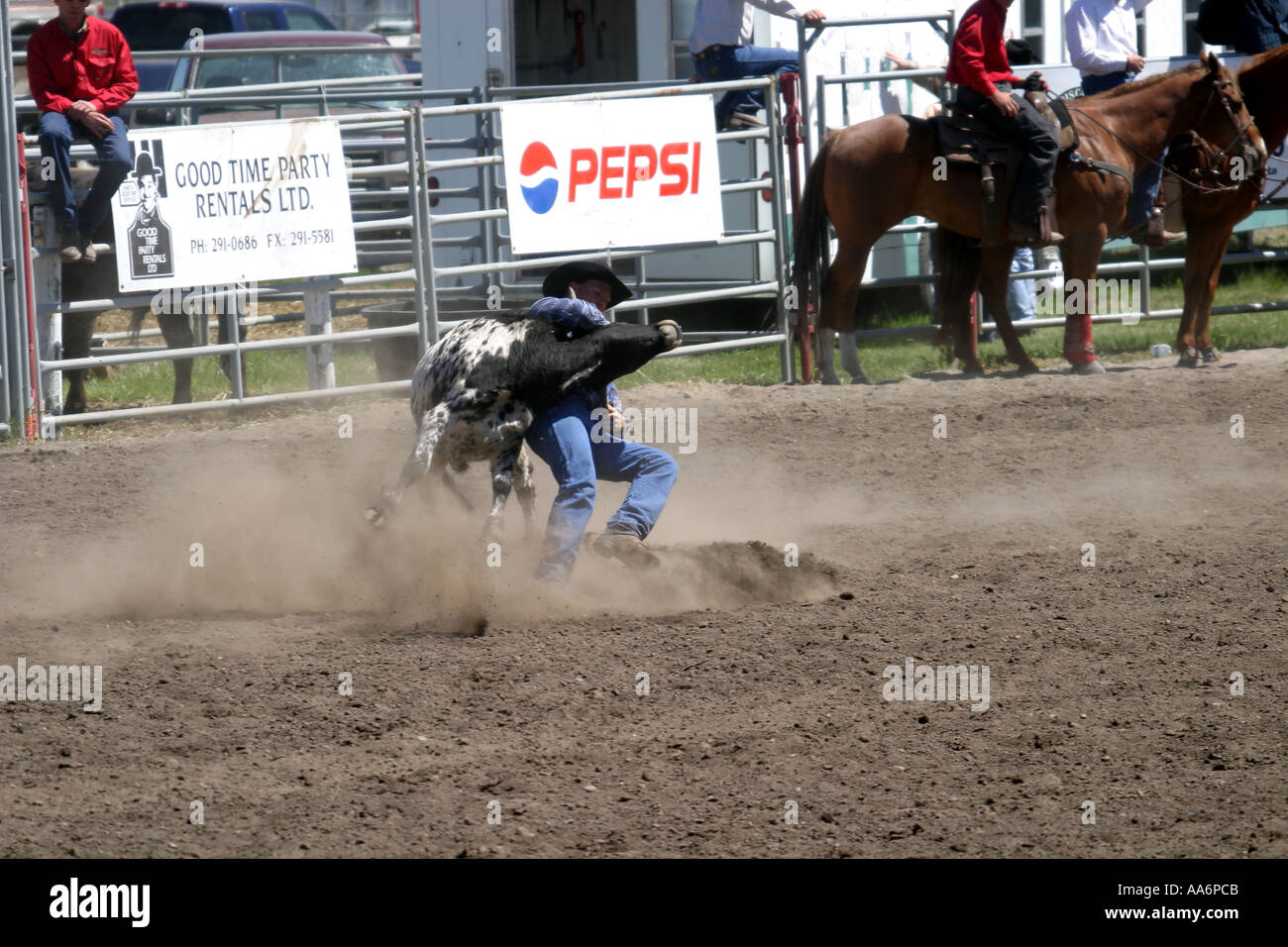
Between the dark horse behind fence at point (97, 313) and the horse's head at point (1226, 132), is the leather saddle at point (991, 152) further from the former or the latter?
the dark horse behind fence at point (97, 313)

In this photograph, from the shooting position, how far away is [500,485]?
6258mm

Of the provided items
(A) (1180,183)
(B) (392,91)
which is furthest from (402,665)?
(B) (392,91)

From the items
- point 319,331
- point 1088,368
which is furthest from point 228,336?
point 1088,368

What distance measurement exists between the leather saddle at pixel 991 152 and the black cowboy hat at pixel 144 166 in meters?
5.21

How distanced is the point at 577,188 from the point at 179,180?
2640mm

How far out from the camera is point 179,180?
31.4ft

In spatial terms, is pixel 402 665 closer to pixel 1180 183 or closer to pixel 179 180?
pixel 179 180

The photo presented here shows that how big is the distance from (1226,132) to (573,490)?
731 centimetres

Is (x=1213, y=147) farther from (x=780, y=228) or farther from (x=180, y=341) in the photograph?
(x=180, y=341)

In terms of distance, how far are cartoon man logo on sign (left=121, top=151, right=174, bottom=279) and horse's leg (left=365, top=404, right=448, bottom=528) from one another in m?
4.12

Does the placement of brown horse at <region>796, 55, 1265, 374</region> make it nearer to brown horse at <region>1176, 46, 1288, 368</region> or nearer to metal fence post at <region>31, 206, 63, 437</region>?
brown horse at <region>1176, 46, 1288, 368</region>

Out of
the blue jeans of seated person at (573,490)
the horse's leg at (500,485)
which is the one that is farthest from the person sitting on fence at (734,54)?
the horse's leg at (500,485)

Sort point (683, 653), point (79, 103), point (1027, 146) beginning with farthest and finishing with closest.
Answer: point (1027, 146) < point (79, 103) < point (683, 653)

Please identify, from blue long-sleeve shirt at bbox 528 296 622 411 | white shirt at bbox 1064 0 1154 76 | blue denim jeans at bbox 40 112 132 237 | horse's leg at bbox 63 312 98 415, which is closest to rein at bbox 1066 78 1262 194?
white shirt at bbox 1064 0 1154 76
